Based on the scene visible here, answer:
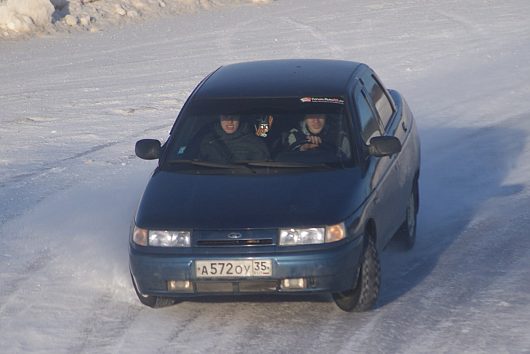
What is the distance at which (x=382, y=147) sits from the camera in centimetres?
809

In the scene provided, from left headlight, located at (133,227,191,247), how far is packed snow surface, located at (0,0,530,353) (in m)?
0.53

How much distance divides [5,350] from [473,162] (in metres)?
7.14

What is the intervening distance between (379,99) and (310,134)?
1397 millimetres

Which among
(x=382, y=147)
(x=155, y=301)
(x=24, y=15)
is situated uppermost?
(x=382, y=147)

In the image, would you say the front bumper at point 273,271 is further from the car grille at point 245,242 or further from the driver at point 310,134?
the driver at point 310,134

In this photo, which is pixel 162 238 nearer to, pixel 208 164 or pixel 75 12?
pixel 208 164

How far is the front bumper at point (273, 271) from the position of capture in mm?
7117

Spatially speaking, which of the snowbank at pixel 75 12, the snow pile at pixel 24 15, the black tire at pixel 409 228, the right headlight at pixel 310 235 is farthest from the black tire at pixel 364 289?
the snow pile at pixel 24 15

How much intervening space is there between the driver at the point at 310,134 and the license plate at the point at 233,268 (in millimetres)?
1199

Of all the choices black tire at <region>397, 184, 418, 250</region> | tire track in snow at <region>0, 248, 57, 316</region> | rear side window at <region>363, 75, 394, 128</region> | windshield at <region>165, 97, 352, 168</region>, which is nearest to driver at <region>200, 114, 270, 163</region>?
windshield at <region>165, 97, 352, 168</region>

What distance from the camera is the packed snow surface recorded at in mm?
7262

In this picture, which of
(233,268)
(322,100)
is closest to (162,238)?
(233,268)

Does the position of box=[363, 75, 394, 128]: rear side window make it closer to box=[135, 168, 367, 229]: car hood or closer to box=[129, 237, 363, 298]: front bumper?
box=[135, 168, 367, 229]: car hood

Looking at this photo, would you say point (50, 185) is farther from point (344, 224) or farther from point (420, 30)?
point (420, 30)
